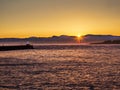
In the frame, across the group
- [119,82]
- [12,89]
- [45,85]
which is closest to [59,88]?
[45,85]

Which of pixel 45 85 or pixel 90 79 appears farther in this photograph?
pixel 90 79

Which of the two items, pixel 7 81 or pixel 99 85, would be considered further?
pixel 7 81

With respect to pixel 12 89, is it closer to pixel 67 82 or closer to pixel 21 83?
pixel 21 83

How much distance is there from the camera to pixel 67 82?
4281cm

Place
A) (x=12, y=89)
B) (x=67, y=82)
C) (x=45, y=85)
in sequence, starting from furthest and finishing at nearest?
(x=67, y=82), (x=45, y=85), (x=12, y=89)

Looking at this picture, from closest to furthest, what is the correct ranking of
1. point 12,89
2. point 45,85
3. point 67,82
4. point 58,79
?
point 12,89 < point 45,85 < point 67,82 < point 58,79

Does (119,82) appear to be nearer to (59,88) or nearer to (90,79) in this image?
(90,79)

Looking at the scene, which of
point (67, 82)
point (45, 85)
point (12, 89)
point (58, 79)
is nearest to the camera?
point (12, 89)

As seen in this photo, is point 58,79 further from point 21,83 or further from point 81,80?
point 21,83

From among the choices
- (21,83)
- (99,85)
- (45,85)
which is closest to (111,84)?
(99,85)

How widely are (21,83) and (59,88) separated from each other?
6168 millimetres

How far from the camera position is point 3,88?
37.3 meters

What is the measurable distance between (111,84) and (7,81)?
13.7 m

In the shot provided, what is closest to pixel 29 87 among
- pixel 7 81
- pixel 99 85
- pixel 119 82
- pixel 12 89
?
pixel 12 89
